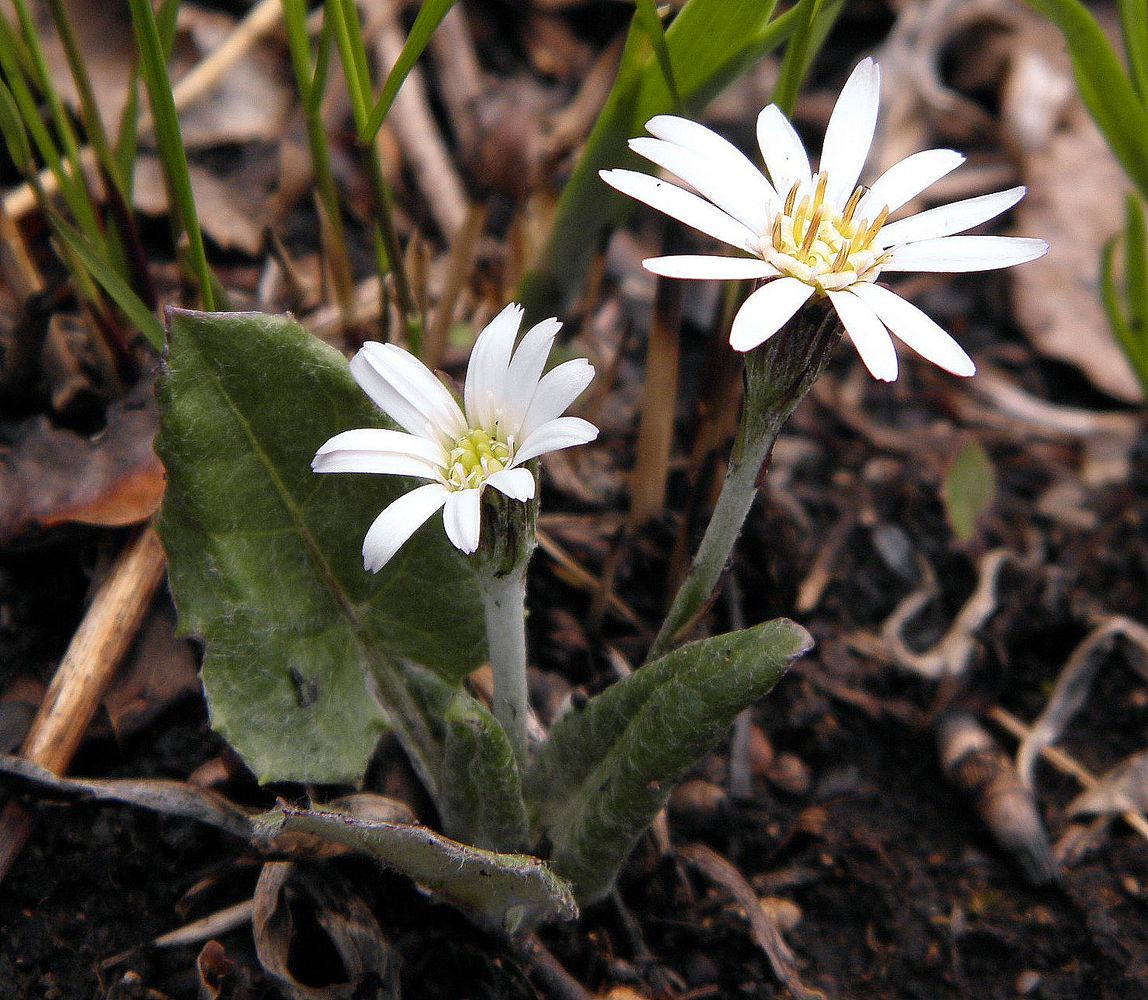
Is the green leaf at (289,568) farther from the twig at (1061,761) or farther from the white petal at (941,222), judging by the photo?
the twig at (1061,761)

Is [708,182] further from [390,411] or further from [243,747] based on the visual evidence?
[243,747]

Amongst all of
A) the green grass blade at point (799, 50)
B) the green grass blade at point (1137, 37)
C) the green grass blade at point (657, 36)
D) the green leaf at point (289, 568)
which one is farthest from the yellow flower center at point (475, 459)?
the green grass blade at point (1137, 37)

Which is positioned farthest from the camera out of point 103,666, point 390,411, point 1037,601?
point 1037,601

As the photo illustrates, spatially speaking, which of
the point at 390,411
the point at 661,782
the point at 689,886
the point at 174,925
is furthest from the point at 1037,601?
the point at 174,925

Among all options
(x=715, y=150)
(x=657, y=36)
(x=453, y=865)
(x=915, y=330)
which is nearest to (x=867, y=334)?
(x=915, y=330)

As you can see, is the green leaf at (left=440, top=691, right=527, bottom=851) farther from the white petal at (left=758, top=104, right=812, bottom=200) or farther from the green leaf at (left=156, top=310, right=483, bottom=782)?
the white petal at (left=758, top=104, right=812, bottom=200)
